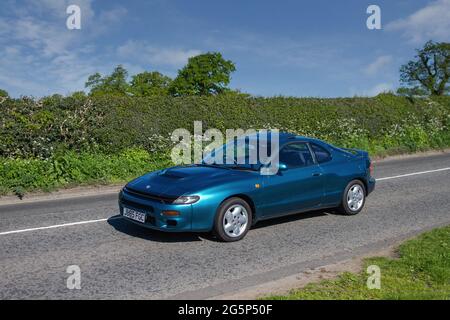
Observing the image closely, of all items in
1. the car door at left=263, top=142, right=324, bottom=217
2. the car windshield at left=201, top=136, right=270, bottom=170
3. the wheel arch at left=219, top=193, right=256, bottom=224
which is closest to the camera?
the wheel arch at left=219, top=193, right=256, bottom=224

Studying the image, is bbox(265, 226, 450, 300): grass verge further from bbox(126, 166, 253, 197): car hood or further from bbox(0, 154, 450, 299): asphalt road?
bbox(126, 166, 253, 197): car hood

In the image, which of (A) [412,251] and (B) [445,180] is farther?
(B) [445,180]

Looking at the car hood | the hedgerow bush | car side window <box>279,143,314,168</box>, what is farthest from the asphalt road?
the hedgerow bush

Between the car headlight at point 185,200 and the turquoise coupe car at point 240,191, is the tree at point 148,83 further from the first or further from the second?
the car headlight at point 185,200

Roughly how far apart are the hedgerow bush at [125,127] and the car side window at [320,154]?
21.7ft

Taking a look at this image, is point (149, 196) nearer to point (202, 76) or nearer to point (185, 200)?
point (185, 200)

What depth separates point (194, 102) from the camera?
16547mm

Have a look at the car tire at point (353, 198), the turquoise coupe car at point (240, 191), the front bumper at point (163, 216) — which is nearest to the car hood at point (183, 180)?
the turquoise coupe car at point (240, 191)

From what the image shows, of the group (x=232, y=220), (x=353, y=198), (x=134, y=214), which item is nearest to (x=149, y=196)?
(x=134, y=214)

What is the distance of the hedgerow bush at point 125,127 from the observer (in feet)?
41.1

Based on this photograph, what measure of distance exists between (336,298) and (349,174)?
4.07 m

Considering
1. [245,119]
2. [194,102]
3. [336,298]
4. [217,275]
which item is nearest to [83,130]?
[194,102]

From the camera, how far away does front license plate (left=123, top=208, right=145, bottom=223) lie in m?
6.72

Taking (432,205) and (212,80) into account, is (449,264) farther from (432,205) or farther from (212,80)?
(212,80)
